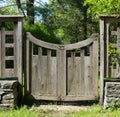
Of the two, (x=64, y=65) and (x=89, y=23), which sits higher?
(x=89, y=23)

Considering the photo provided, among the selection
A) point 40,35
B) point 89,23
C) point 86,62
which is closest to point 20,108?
point 86,62

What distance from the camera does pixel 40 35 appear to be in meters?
13.8

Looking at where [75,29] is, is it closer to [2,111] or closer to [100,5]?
[100,5]

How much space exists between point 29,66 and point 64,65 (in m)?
0.71

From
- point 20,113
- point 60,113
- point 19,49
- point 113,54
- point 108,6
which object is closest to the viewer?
point 20,113

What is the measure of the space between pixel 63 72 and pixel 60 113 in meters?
1.07

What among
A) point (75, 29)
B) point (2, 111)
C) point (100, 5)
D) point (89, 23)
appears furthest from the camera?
point (75, 29)

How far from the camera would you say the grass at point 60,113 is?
20.4 ft

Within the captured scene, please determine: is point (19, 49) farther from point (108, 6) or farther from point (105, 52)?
point (108, 6)

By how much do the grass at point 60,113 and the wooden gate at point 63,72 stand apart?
661 millimetres

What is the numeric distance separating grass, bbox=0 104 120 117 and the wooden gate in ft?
2.17

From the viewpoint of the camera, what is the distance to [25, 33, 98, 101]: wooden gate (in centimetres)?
736

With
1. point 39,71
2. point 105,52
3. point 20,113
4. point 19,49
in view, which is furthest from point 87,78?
point 20,113

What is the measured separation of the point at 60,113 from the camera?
6586 mm
